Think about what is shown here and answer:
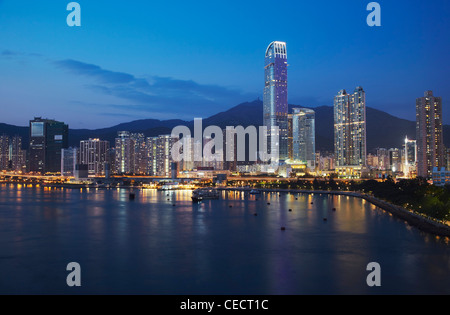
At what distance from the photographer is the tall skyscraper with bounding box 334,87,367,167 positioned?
72062 mm

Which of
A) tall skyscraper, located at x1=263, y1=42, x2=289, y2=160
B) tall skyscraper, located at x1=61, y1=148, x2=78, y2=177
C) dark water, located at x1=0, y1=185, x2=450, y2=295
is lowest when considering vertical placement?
dark water, located at x1=0, y1=185, x2=450, y2=295

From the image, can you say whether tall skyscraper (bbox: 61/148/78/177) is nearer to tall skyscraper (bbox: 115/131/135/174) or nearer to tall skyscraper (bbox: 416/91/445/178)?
tall skyscraper (bbox: 115/131/135/174)

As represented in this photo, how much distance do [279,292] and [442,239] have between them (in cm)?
817

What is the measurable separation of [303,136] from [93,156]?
45323 millimetres

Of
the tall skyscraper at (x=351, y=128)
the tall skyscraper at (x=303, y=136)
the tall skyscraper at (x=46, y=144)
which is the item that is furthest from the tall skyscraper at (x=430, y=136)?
the tall skyscraper at (x=46, y=144)

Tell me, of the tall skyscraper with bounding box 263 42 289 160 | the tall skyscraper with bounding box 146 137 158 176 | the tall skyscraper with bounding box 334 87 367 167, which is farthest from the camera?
the tall skyscraper with bounding box 146 137 158 176

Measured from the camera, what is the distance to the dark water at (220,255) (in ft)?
33.5

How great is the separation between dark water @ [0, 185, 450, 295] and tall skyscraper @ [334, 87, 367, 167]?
51172mm

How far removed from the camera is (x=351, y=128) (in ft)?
244

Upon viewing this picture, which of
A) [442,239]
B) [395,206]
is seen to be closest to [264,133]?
[395,206]

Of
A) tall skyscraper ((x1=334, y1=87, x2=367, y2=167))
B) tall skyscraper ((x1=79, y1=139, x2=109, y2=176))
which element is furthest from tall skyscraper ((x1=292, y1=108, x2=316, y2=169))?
tall skyscraper ((x1=79, y1=139, x2=109, y2=176))
